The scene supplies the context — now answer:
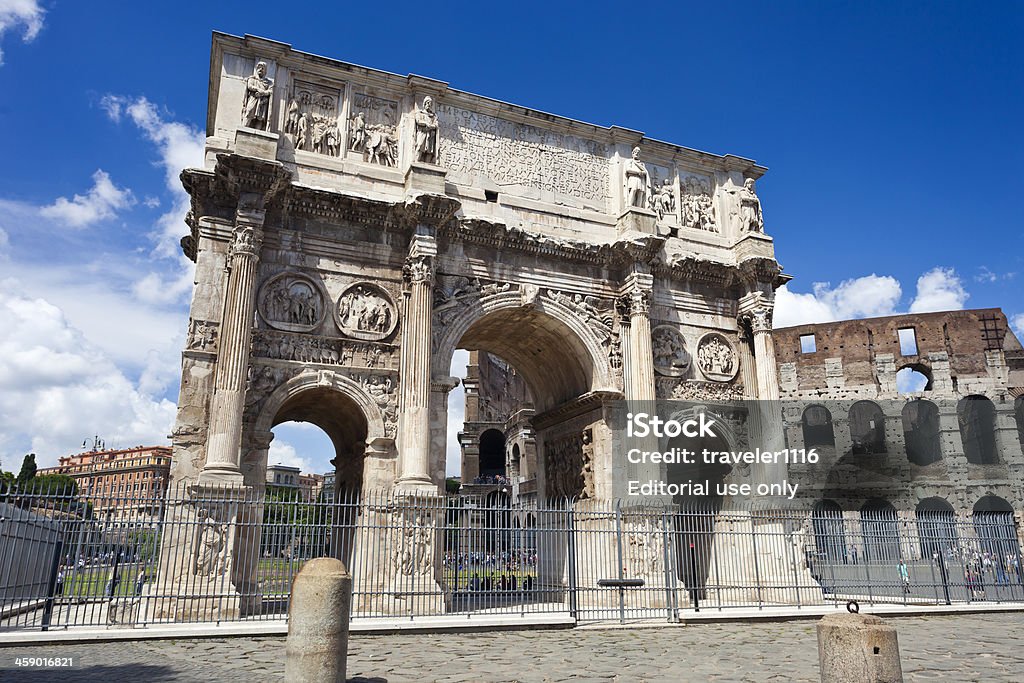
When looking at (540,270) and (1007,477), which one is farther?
(1007,477)

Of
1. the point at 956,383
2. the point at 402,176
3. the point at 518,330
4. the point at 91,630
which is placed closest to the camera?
the point at 91,630

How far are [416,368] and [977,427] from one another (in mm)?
28840

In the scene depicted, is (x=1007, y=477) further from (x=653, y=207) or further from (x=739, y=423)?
(x=653, y=207)

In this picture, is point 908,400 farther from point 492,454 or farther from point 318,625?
point 318,625

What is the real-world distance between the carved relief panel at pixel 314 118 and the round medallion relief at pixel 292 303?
119 inches

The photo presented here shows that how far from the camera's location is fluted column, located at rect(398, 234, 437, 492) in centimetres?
1416

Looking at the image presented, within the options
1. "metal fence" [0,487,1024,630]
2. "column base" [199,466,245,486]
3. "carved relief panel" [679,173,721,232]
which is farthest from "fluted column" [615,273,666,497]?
"column base" [199,466,245,486]

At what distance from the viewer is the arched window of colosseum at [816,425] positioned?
114 feet

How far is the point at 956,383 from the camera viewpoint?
109ft

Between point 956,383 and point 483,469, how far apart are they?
1042 inches

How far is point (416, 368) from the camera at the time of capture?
1484cm

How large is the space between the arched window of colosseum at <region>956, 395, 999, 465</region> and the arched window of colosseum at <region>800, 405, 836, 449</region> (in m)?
5.37

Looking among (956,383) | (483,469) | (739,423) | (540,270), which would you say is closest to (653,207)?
(540,270)

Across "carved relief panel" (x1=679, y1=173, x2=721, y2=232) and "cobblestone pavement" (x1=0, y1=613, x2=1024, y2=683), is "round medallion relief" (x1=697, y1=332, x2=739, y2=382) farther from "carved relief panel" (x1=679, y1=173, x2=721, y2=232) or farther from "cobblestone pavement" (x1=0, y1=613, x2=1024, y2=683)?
"cobblestone pavement" (x1=0, y1=613, x2=1024, y2=683)
